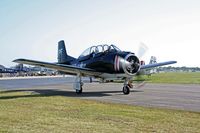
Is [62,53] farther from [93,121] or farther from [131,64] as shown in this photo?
[93,121]

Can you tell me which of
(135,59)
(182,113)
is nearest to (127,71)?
(135,59)

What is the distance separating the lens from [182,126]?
28.4 feet

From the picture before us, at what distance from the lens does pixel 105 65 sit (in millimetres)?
20906

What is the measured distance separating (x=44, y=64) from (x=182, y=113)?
11.2m

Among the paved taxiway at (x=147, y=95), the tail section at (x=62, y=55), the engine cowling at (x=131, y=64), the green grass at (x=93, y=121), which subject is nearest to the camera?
→ the green grass at (x=93, y=121)

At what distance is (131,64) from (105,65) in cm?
182

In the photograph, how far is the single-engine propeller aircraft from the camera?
65.8 ft

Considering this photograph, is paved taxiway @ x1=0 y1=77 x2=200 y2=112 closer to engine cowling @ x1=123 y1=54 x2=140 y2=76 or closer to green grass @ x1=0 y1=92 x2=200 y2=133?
engine cowling @ x1=123 y1=54 x2=140 y2=76

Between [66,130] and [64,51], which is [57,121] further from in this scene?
[64,51]

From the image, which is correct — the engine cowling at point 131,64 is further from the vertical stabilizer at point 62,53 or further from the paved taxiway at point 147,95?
the vertical stabilizer at point 62,53

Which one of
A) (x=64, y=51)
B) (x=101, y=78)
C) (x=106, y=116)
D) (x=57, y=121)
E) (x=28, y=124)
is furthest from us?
(x=64, y=51)

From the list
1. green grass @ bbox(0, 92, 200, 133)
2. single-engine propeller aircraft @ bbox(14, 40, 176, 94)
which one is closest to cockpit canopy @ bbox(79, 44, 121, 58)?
single-engine propeller aircraft @ bbox(14, 40, 176, 94)

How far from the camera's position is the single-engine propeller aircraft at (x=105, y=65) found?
20.0 metres

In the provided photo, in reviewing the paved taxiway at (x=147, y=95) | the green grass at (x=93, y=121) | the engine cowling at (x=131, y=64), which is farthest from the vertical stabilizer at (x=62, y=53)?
the green grass at (x=93, y=121)
